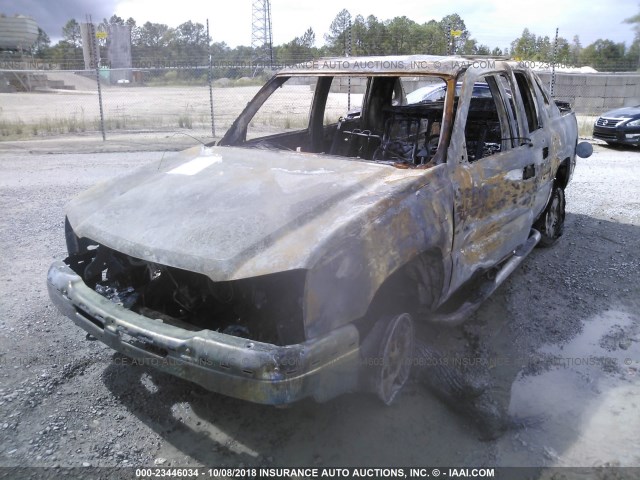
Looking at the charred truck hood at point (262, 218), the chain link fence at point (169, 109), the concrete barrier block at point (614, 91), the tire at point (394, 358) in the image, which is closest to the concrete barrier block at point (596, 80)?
the chain link fence at point (169, 109)

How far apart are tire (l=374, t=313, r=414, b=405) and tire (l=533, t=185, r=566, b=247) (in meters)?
2.83

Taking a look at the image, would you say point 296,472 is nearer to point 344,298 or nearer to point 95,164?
point 344,298

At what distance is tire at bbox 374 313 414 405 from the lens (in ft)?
9.22

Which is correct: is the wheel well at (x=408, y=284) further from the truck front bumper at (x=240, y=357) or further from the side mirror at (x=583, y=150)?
the side mirror at (x=583, y=150)

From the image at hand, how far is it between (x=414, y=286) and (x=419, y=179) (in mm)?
632

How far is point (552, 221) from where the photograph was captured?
554cm

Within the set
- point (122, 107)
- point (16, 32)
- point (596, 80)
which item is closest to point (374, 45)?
point (596, 80)

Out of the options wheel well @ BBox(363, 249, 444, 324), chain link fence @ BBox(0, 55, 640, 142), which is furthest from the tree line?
wheel well @ BBox(363, 249, 444, 324)

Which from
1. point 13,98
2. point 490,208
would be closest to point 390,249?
point 490,208

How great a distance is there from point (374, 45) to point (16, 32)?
40882 millimetres

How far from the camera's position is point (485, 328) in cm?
394

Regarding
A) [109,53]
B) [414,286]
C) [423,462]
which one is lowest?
[423,462]

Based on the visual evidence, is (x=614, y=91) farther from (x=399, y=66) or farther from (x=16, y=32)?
(x=16, y=32)

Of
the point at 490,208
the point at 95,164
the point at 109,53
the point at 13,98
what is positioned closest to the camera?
the point at 490,208
